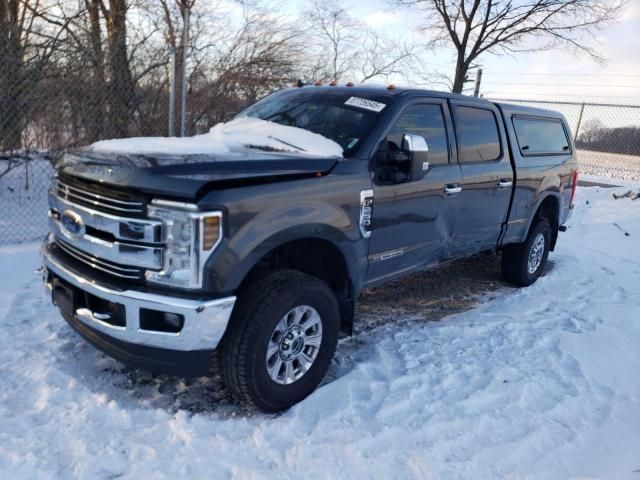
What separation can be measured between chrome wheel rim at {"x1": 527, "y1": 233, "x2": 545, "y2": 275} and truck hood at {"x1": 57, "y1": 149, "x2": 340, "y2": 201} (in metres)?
3.47

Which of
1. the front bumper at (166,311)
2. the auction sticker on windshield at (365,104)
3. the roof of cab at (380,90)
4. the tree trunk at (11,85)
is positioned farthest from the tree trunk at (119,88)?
the front bumper at (166,311)

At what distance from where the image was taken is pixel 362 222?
3.37m

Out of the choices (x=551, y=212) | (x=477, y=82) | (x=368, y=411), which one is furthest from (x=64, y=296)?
(x=477, y=82)

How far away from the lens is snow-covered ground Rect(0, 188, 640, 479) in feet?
8.36

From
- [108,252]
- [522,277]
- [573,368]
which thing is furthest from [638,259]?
[108,252]

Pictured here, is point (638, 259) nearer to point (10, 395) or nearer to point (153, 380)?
point (153, 380)

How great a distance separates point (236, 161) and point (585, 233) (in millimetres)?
7493

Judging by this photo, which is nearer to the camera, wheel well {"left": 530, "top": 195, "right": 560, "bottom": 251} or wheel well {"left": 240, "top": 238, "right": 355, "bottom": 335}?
wheel well {"left": 240, "top": 238, "right": 355, "bottom": 335}

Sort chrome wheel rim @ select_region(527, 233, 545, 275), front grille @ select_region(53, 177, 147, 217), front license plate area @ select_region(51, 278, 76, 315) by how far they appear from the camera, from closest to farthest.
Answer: front grille @ select_region(53, 177, 147, 217)
front license plate area @ select_region(51, 278, 76, 315)
chrome wheel rim @ select_region(527, 233, 545, 275)

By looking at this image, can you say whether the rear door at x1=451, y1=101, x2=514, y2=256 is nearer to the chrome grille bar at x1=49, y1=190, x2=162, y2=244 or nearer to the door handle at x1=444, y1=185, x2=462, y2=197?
the door handle at x1=444, y1=185, x2=462, y2=197

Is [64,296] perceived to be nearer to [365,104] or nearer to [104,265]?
[104,265]

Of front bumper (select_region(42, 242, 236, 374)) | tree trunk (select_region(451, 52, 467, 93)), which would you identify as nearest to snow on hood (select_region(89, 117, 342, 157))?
front bumper (select_region(42, 242, 236, 374))

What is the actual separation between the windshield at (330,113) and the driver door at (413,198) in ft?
0.59

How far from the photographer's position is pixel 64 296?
297cm
